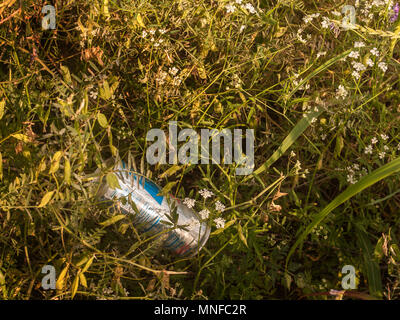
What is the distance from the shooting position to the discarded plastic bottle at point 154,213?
162 centimetres

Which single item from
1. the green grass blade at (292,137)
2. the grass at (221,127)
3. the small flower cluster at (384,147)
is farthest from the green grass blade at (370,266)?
the green grass blade at (292,137)

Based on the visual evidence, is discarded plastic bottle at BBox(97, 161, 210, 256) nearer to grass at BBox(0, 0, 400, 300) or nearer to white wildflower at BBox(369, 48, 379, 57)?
grass at BBox(0, 0, 400, 300)

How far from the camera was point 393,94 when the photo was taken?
1870 mm

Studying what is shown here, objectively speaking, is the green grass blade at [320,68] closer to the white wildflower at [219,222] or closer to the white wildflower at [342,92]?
the white wildflower at [342,92]

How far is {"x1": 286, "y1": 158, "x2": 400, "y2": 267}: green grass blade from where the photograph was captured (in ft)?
4.82

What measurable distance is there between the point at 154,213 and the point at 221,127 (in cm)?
45

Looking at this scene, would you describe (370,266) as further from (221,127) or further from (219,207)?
(221,127)

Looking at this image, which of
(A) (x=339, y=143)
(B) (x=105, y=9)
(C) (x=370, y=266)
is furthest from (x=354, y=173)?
(B) (x=105, y=9)
